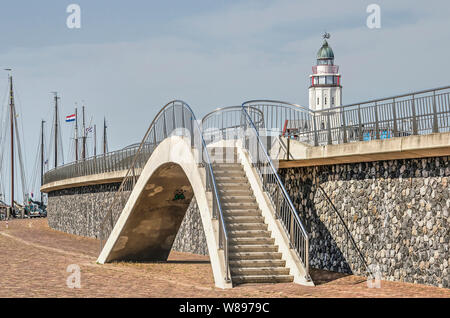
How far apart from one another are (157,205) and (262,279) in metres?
7.01

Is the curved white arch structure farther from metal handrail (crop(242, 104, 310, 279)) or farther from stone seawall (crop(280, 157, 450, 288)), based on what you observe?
stone seawall (crop(280, 157, 450, 288))

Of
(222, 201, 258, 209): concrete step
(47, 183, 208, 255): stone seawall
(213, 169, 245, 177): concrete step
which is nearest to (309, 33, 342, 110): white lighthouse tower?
(47, 183, 208, 255): stone seawall

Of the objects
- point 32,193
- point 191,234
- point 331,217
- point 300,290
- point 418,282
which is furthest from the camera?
point 32,193

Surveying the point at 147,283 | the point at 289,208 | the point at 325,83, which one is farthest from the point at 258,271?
the point at 325,83

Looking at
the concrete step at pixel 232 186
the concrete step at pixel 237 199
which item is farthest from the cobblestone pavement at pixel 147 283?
the concrete step at pixel 232 186

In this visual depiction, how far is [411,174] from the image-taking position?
17297 mm

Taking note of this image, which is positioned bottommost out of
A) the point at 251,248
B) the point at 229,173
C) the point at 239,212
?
the point at 251,248

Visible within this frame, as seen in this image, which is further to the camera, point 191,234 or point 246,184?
point 191,234

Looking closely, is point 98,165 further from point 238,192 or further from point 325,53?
point 325,53

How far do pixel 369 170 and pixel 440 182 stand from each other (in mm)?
2693

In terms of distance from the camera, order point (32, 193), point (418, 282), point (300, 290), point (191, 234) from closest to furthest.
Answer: point (300, 290)
point (418, 282)
point (191, 234)
point (32, 193)

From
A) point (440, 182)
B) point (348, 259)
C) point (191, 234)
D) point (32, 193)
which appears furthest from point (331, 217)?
point (32, 193)

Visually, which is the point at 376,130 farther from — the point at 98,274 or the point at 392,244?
the point at 98,274

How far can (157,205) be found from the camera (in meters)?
22.6
